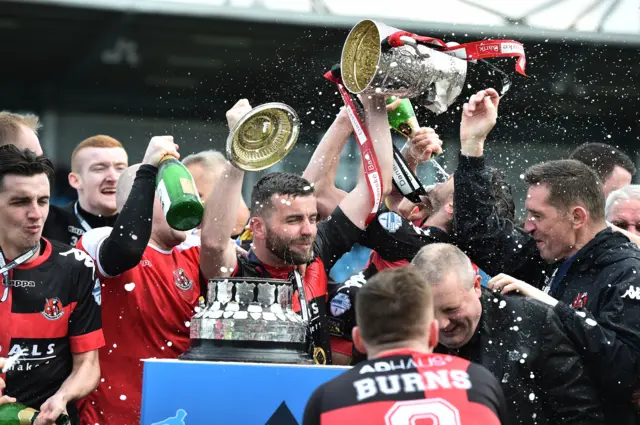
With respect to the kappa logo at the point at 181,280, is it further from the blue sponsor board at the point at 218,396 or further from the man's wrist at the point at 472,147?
the man's wrist at the point at 472,147

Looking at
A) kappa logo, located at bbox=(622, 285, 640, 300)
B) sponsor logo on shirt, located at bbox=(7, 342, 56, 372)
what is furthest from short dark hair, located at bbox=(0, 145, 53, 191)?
kappa logo, located at bbox=(622, 285, 640, 300)

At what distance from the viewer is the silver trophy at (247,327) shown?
2939 millimetres

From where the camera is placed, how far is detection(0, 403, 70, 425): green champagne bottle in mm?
3146

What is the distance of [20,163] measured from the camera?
3.54 m

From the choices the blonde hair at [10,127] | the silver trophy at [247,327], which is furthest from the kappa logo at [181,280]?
the blonde hair at [10,127]

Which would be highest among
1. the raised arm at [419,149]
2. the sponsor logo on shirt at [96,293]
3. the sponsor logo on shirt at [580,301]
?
the raised arm at [419,149]

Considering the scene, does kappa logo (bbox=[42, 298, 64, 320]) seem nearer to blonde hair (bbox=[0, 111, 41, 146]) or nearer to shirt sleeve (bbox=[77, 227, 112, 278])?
shirt sleeve (bbox=[77, 227, 112, 278])

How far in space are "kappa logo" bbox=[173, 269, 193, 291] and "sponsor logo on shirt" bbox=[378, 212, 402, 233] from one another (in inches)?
32.2

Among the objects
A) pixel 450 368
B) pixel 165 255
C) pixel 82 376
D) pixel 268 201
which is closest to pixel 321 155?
pixel 268 201

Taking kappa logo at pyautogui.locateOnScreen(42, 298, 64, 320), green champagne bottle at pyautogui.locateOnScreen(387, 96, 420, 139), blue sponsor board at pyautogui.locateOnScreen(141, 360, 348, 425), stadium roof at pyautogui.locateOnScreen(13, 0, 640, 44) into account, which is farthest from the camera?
stadium roof at pyautogui.locateOnScreen(13, 0, 640, 44)

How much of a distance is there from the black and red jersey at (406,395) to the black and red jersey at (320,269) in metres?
1.05

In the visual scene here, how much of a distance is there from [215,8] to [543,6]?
119 inches

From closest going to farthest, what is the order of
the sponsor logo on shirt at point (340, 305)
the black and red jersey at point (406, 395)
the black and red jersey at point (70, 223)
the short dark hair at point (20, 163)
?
the black and red jersey at point (406, 395) → the short dark hair at point (20, 163) → the sponsor logo on shirt at point (340, 305) → the black and red jersey at point (70, 223)

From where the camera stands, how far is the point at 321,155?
425 cm
